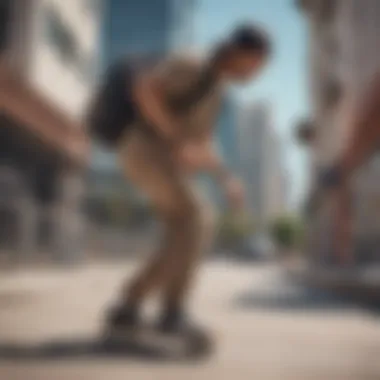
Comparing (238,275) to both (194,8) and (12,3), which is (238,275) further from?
(12,3)

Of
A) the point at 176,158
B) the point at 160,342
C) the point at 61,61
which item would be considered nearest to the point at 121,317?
the point at 160,342

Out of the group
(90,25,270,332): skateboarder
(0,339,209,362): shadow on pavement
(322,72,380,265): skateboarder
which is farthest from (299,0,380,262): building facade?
(0,339,209,362): shadow on pavement

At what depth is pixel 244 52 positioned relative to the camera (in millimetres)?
791

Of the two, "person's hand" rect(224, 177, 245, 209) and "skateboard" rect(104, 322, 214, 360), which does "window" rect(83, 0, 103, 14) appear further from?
"skateboard" rect(104, 322, 214, 360)

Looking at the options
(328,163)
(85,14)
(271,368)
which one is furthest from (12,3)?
(271,368)

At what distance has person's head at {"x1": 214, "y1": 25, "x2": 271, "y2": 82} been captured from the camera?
31.2 inches

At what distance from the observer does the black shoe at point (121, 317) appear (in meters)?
0.82

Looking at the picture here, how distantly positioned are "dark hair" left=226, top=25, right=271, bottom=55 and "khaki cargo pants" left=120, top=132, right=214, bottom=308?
19 cm

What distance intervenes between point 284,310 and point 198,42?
408 mm

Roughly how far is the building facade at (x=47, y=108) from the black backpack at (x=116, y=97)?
0.7 inches

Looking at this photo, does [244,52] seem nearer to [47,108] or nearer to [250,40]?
[250,40]

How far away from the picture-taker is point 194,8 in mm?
833

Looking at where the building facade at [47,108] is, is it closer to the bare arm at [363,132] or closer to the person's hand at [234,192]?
the person's hand at [234,192]

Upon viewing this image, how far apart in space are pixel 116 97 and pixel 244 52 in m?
0.19
